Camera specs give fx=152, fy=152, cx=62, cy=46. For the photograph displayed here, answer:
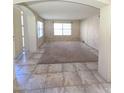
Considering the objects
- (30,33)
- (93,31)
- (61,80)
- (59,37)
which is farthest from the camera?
(59,37)

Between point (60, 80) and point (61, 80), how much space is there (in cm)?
2

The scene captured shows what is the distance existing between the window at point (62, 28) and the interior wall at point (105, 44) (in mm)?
10594

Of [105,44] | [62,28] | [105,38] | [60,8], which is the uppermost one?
[60,8]

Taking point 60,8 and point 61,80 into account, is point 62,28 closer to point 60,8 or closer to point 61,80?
point 60,8

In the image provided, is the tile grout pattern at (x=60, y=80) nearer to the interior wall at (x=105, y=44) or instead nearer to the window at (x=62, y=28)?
the interior wall at (x=105, y=44)

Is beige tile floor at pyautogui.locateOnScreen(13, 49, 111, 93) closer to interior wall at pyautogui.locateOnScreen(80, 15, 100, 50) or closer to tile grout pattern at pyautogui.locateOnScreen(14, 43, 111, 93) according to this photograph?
tile grout pattern at pyautogui.locateOnScreen(14, 43, 111, 93)

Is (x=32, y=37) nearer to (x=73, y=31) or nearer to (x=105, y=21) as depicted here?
(x=105, y=21)

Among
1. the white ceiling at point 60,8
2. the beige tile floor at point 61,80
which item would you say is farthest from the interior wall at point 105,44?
the white ceiling at point 60,8

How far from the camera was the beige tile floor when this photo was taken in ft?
10.4

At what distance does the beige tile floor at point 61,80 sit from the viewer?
3180 millimetres

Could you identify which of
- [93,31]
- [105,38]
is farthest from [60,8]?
[93,31]

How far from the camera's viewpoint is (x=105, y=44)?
12.3 ft

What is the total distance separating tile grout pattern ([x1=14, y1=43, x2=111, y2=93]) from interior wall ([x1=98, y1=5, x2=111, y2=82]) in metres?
0.23
